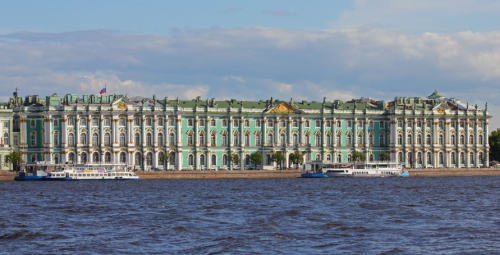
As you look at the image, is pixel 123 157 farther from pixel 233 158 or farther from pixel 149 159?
pixel 233 158

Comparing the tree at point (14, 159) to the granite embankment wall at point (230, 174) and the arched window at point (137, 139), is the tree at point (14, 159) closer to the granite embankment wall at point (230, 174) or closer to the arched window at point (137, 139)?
the granite embankment wall at point (230, 174)

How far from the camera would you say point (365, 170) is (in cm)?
8356

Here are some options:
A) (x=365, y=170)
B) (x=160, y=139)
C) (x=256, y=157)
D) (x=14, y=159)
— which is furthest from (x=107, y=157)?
(x=365, y=170)

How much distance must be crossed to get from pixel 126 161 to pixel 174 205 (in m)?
42.0

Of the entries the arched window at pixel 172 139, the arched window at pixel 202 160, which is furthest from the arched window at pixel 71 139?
the arched window at pixel 202 160

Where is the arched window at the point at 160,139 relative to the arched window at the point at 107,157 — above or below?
above

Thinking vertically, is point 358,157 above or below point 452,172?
above

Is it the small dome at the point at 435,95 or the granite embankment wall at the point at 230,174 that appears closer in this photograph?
the granite embankment wall at the point at 230,174

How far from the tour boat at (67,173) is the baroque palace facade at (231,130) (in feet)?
18.9

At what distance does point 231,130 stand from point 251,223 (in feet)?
180

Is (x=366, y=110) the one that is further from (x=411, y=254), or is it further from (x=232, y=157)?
(x=411, y=254)

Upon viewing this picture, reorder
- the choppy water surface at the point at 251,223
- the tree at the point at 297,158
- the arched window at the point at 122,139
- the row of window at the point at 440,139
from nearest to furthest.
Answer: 1. the choppy water surface at the point at 251,223
2. the arched window at the point at 122,139
3. the tree at the point at 297,158
4. the row of window at the point at 440,139

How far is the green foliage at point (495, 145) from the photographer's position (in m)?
100

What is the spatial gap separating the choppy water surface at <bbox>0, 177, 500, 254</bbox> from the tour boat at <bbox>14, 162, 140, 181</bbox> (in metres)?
23.5
